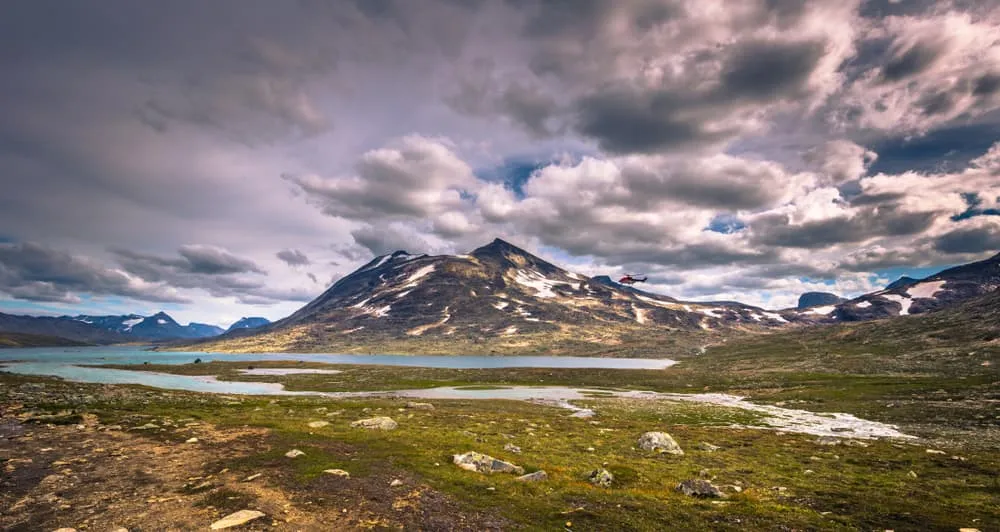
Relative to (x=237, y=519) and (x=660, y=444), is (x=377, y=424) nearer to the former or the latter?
(x=237, y=519)

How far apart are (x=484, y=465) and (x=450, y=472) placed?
8.73 feet

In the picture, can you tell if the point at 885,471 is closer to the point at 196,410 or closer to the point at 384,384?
the point at 196,410

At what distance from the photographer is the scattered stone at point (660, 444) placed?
4138cm

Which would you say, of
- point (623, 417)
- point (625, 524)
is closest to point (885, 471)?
point (625, 524)

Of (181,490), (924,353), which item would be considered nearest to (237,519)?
(181,490)

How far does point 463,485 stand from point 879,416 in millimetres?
76447

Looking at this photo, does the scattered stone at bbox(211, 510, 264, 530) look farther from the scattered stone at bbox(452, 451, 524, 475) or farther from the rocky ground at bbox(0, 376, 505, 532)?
the scattered stone at bbox(452, 451, 524, 475)

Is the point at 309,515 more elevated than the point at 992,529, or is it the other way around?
the point at 309,515

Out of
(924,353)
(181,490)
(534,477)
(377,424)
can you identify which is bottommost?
(377,424)

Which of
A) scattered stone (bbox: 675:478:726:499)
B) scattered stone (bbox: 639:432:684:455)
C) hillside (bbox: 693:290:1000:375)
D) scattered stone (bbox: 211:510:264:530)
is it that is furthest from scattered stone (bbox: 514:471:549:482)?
hillside (bbox: 693:290:1000:375)

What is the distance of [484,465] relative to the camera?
1197 inches

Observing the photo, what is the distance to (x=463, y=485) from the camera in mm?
26422

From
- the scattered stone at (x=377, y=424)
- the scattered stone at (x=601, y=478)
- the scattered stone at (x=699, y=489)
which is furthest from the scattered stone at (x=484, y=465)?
the scattered stone at (x=377, y=424)

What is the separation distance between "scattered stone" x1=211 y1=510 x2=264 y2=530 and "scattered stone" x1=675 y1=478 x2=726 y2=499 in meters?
24.1
